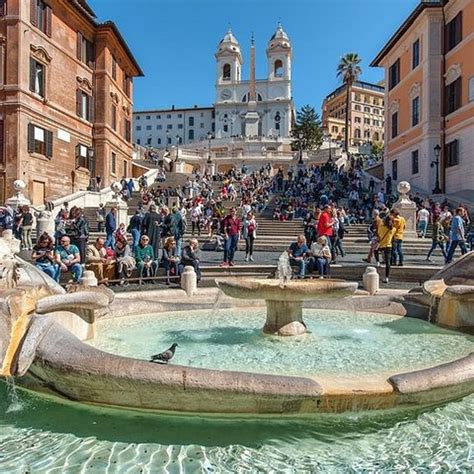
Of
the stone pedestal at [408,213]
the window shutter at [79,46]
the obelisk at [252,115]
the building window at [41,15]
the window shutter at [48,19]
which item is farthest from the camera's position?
the obelisk at [252,115]

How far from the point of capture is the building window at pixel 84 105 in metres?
33.7

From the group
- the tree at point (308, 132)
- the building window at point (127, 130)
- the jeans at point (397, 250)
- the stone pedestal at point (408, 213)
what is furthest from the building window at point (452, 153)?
the tree at point (308, 132)

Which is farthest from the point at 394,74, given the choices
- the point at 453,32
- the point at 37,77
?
the point at 37,77

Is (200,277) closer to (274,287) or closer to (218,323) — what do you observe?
(218,323)

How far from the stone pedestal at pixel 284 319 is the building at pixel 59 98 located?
24.1 metres

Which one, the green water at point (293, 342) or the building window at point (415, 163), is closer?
the green water at point (293, 342)

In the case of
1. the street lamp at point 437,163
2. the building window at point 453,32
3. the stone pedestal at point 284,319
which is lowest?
the stone pedestal at point 284,319

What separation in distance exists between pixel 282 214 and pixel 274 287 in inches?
738

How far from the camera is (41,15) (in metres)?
29.2

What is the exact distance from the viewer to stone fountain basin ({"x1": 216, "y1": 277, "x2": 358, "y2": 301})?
20.0ft

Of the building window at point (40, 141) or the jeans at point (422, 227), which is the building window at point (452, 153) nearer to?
the jeans at point (422, 227)

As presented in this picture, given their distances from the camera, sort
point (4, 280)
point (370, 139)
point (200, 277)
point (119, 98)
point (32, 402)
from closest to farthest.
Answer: point (32, 402) < point (4, 280) < point (200, 277) < point (119, 98) < point (370, 139)

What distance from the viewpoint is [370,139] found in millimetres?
111000

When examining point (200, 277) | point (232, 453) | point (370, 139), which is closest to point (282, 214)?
point (200, 277)
